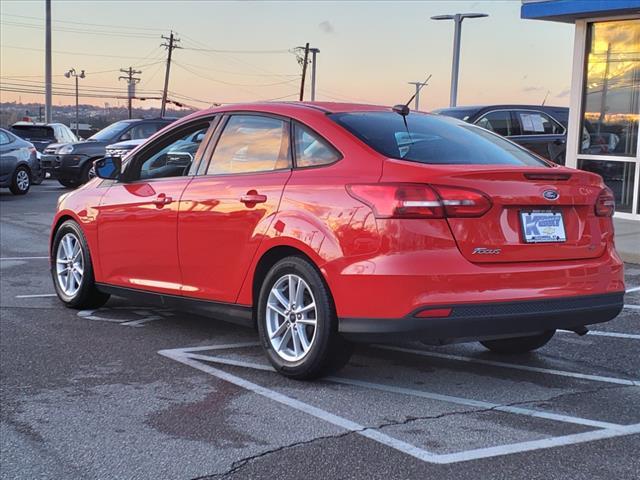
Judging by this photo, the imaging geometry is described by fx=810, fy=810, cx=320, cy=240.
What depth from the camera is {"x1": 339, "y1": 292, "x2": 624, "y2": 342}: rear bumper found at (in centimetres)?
419

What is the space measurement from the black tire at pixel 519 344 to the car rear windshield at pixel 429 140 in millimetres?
1160

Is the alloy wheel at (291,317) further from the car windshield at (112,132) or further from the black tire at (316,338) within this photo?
the car windshield at (112,132)

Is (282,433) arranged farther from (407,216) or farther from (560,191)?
(560,191)

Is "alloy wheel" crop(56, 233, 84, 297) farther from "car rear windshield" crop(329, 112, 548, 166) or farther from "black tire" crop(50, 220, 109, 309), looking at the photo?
"car rear windshield" crop(329, 112, 548, 166)

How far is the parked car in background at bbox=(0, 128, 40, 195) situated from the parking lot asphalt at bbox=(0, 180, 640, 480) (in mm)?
12531

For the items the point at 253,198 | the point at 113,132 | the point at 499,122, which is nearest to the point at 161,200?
the point at 253,198

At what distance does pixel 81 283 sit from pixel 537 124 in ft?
36.7

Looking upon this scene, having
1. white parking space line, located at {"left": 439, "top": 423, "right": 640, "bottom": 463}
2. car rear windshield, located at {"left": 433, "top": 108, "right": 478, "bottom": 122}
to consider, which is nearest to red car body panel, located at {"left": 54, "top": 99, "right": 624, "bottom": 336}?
white parking space line, located at {"left": 439, "top": 423, "right": 640, "bottom": 463}

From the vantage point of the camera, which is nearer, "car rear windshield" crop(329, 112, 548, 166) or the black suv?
"car rear windshield" crop(329, 112, 548, 166)

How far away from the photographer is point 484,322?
4.24m

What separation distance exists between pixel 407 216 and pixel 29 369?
2.57 m

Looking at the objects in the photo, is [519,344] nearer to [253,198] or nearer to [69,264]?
[253,198]

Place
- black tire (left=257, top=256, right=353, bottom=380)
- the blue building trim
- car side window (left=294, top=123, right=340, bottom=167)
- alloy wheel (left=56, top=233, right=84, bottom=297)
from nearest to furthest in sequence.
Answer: black tire (left=257, top=256, right=353, bottom=380) → car side window (left=294, top=123, right=340, bottom=167) → alloy wheel (left=56, top=233, right=84, bottom=297) → the blue building trim

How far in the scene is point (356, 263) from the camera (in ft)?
14.1
